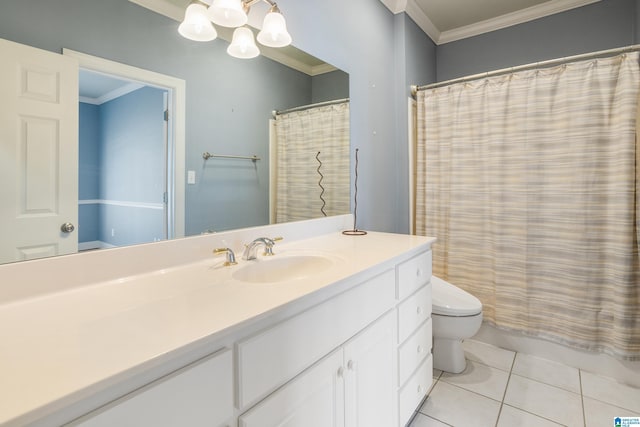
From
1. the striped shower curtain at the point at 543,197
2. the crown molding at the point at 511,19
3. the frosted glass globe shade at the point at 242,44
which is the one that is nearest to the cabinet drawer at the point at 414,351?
the striped shower curtain at the point at 543,197

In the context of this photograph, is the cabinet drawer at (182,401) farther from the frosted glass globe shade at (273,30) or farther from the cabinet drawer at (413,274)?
the frosted glass globe shade at (273,30)

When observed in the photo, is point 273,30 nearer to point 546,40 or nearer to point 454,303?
point 454,303

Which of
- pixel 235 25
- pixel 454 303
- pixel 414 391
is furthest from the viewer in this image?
pixel 454 303

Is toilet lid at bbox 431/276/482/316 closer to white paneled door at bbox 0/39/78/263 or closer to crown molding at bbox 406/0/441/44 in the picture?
white paneled door at bbox 0/39/78/263

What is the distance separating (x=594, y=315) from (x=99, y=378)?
2.43 meters

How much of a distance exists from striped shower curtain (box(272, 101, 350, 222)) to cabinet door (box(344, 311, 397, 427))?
0.68m

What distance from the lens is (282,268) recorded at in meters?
1.27

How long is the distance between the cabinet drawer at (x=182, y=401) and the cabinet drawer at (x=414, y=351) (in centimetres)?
86

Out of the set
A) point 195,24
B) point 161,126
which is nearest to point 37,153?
point 161,126

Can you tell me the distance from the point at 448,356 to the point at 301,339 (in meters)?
1.48

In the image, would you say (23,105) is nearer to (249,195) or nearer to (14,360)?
(14,360)

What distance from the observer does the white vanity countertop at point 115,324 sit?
1.43 ft

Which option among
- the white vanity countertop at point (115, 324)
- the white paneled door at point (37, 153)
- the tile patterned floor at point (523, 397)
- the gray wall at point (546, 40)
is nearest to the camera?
the white vanity countertop at point (115, 324)

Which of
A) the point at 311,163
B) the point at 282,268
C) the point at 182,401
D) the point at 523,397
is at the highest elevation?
the point at 311,163
